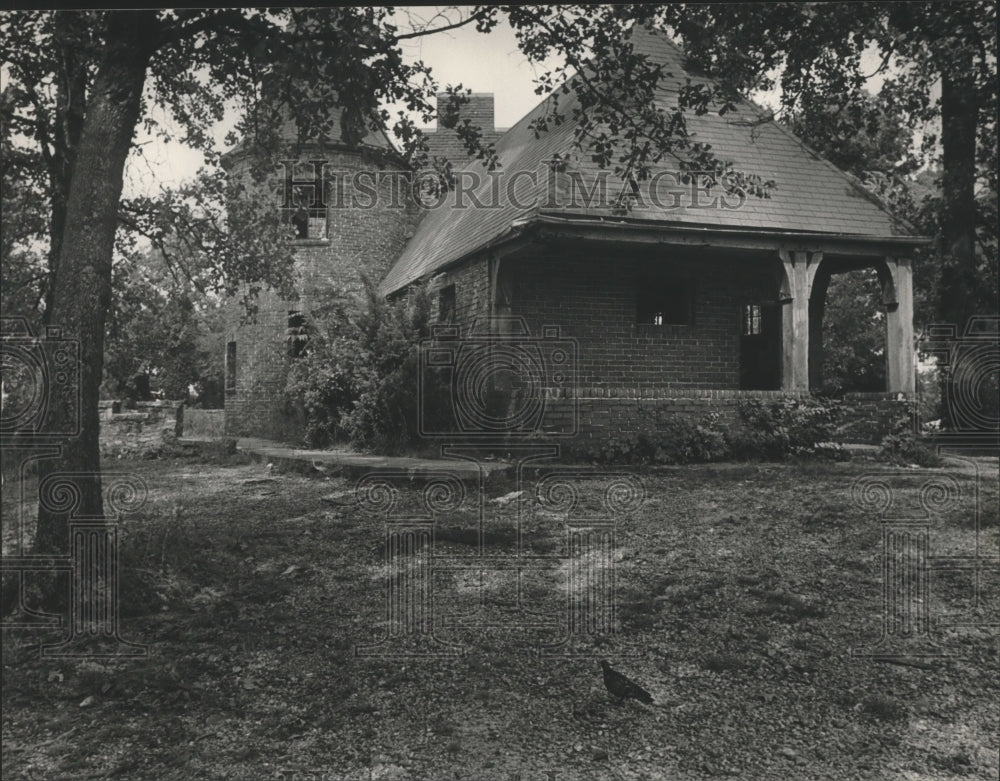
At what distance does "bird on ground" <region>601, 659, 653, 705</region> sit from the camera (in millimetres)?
2691

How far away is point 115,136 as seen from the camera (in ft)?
9.74

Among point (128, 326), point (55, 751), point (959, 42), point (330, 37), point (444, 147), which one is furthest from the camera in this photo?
point (444, 147)

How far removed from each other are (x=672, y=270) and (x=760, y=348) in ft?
6.85

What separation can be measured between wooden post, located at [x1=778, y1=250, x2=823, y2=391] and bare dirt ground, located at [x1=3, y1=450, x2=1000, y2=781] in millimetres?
3882

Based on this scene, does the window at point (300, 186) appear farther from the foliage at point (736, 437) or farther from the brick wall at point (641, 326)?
the brick wall at point (641, 326)

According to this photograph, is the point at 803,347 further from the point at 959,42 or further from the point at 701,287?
the point at 959,42

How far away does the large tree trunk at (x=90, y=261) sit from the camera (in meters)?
2.78

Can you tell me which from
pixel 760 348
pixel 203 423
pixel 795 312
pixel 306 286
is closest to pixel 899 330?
pixel 795 312

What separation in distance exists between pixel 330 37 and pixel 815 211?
7643mm

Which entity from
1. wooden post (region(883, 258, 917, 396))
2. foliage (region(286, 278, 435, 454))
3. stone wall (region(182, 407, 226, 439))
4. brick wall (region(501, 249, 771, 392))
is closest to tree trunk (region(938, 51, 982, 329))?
wooden post (region(883, 258, 917, 396))

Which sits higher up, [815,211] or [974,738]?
[815,211]

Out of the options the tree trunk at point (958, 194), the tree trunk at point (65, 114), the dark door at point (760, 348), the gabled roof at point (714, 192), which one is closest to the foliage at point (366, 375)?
the gabled roof at point (714, 192)

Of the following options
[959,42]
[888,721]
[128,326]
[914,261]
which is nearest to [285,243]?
[128,326]

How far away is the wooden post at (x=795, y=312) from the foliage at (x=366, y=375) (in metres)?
4.58
